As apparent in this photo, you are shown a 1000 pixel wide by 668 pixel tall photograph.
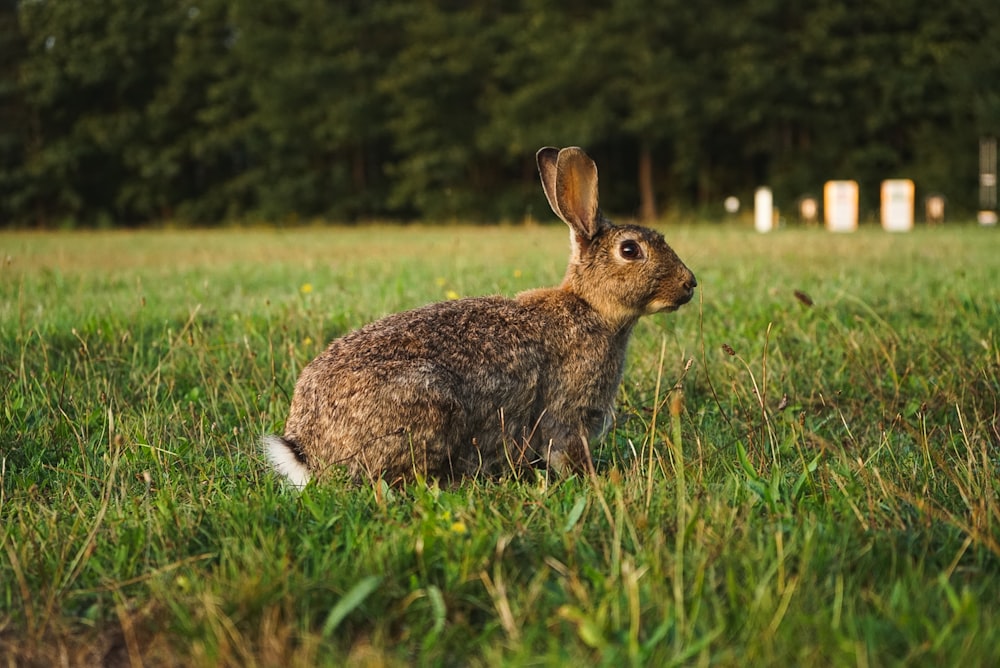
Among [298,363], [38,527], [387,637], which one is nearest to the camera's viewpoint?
[387,637]

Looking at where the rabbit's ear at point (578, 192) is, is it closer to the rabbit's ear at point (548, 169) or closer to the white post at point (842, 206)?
the rabbit's ear at point (548, 169)

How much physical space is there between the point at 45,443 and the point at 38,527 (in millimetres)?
1175

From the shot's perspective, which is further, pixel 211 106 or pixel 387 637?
pixel 211 106

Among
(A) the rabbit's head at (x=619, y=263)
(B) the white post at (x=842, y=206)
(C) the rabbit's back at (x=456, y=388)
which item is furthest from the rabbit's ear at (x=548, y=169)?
(B) the white post at (x=842, y=206)

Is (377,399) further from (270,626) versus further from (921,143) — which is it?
(921,143)

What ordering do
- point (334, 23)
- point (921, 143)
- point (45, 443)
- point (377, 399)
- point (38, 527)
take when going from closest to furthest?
point (38, 527) < point (377, 399) < point (45, 443) < point (921, 143) < point (334, 23)

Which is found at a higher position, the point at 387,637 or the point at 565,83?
the point at 565,83

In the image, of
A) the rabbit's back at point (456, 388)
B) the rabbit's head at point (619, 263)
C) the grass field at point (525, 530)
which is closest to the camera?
the grass field at point (525, 530)

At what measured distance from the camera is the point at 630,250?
3982 millimetres

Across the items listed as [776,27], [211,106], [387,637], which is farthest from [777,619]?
[211,106]

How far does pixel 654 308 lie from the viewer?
4012 mm

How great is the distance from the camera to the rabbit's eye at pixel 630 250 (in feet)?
13.0

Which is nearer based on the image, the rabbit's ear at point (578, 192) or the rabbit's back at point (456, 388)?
the rabbit's back at point (456, 388)

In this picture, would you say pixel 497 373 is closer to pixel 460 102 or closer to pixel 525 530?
pixel 525 530
